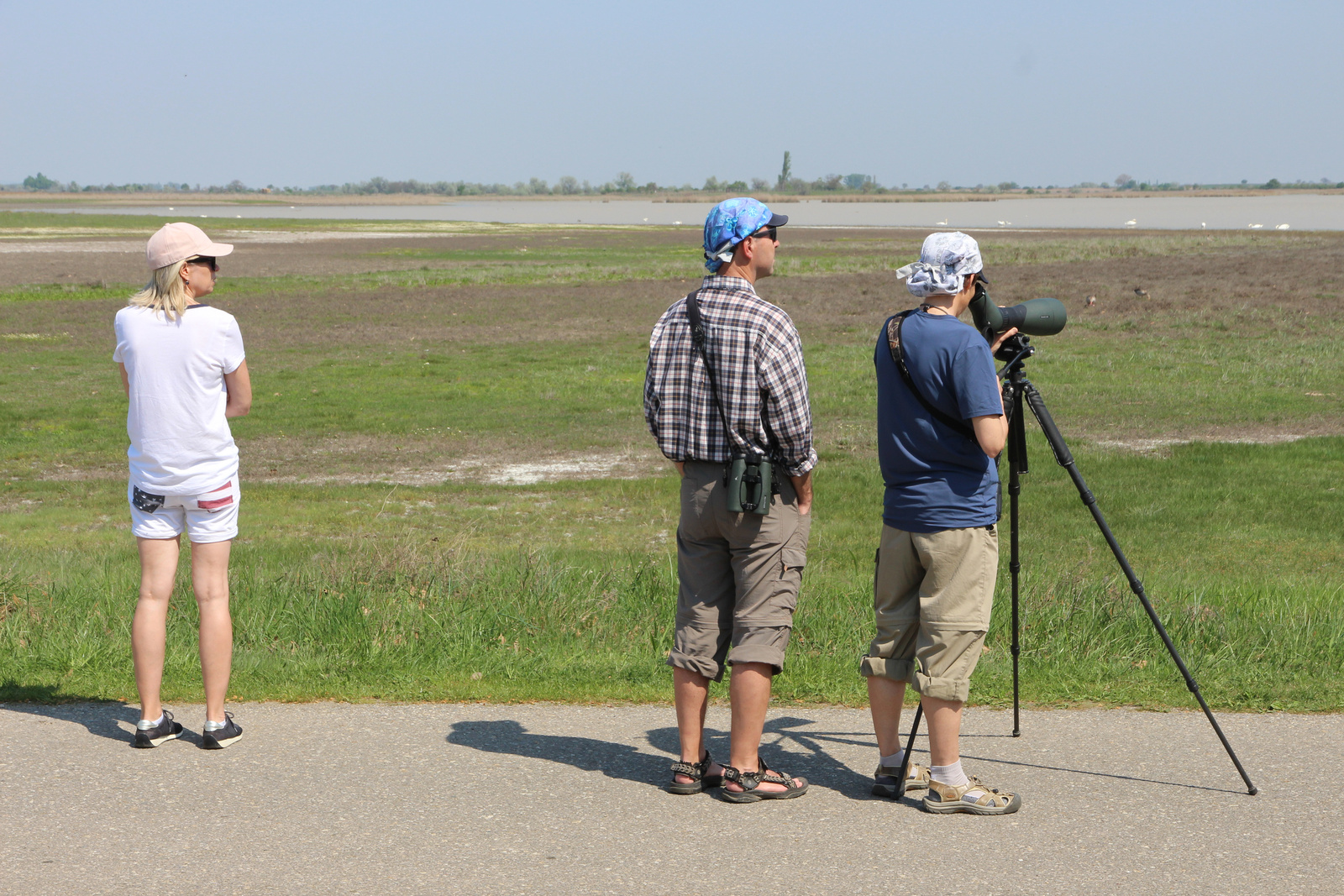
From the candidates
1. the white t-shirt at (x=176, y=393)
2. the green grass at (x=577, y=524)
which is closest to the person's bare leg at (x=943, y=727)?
the green grass at (x=577, y=524)

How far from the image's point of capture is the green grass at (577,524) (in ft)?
18.6

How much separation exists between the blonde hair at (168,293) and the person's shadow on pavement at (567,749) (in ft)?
6.15

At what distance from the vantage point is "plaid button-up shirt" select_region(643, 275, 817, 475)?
13.2 feet

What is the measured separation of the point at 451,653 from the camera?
591cm

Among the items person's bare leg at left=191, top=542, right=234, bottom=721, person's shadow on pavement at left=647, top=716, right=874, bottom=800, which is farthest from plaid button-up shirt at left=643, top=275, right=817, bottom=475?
person's bare leg at left=191, top=542, right=234, bottom=721

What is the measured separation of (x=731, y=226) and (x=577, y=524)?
8.30m

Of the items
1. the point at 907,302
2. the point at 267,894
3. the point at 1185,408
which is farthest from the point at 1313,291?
the point at 267,894

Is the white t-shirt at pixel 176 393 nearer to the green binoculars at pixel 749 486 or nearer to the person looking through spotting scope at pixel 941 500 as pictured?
the green binoculars at pixel 749 486

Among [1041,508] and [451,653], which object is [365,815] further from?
[1041,508]

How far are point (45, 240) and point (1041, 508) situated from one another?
72050mm

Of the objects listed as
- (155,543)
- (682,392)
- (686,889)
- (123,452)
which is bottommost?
(123,452)

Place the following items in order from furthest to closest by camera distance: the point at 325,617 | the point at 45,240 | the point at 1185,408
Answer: the point at 45,240
the point at 1185,408
the point at 325,617

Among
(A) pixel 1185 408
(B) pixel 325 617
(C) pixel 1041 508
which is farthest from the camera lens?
(A) pixel 1185 408

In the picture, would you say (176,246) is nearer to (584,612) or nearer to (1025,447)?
(584,612)
